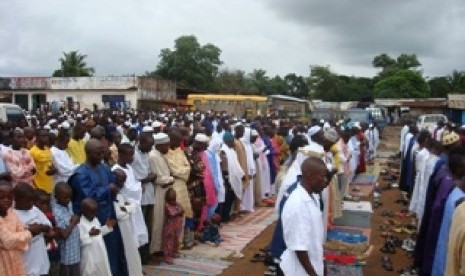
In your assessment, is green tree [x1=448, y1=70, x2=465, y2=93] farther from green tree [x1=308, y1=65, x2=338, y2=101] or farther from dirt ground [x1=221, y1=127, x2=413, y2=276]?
dirt ground [x1=221, y1=127, x2=413, y2=276]

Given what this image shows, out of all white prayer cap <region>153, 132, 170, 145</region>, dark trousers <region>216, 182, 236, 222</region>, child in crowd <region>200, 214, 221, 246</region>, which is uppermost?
white prayer cap <region>153, 132, 170, 145</region>

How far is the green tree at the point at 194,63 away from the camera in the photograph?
47.0 metres

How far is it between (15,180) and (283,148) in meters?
7.30

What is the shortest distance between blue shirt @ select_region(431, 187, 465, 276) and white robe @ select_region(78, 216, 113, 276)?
10.3ft

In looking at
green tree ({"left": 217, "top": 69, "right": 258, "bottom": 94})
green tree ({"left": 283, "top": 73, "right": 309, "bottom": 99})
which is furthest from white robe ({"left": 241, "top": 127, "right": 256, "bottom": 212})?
green tree ({"left": 283, "top": 73, "right": 309, "bottom": 99})

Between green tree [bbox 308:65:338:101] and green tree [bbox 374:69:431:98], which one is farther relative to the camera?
green tree [bbox 308:65:338:101]

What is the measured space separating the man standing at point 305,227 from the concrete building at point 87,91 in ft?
102

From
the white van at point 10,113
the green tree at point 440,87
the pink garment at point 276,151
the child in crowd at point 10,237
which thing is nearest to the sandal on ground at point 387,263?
the child in crowd at point 10,237

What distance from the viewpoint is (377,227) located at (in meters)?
9.15

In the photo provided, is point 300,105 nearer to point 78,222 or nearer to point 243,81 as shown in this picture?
point 243,81

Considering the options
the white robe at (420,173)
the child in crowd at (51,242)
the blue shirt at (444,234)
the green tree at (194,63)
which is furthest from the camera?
the green tree at (194,63)

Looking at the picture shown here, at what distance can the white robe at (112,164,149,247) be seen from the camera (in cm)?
582

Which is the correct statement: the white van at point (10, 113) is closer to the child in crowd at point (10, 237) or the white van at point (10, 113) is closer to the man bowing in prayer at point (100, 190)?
the man bowing in prayer at point (100, 190)

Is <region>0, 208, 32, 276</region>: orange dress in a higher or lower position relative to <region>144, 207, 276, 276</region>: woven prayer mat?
higher
